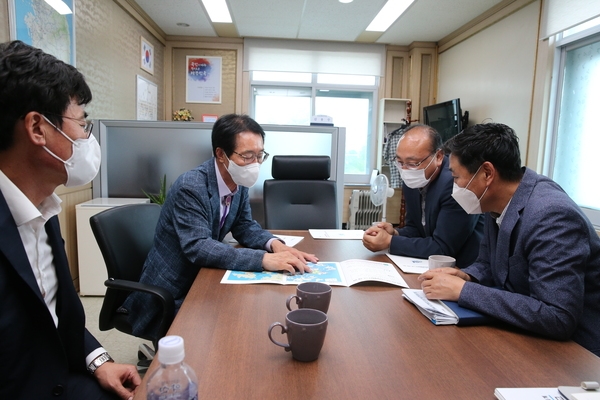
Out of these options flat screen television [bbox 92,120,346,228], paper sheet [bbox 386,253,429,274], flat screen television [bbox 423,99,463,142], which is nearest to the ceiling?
flat screen television [bbox 423,99,463,142]

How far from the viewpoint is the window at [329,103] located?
19.9 feet

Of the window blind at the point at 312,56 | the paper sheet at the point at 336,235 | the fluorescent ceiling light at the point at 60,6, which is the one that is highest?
the window blind at the point at 312,56

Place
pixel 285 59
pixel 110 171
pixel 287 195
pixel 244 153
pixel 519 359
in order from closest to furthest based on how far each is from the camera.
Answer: pixel 519 359, pixel 244 153, pixel 287 195, pixel 110 171, pixel 285 59

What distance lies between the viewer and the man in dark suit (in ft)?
2.65

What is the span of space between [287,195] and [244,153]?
96 centimetres

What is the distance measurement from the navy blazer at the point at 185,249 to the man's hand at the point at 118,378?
0.36 m

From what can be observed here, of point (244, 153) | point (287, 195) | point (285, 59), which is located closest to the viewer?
point (244, 153)

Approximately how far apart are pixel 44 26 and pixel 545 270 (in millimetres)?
3323

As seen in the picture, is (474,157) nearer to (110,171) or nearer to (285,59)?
(110,171)

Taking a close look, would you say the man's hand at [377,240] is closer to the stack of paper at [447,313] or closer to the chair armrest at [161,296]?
the stack of paper at [447,313]

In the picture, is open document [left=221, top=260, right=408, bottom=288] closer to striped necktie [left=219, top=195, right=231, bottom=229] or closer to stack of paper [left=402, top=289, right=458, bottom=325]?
stack of paper [left=402, top=289, right=458, bottom=325]

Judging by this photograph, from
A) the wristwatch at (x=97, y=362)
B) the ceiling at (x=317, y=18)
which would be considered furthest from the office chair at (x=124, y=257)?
the ceiling at (x=317, y=18)

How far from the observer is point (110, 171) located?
3.28 metres

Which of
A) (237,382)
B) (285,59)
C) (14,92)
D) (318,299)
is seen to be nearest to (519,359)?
(318,299)
